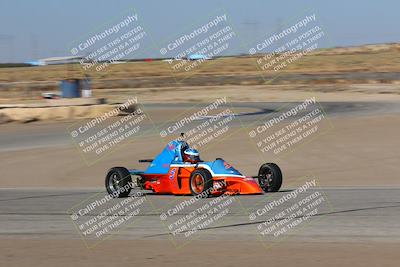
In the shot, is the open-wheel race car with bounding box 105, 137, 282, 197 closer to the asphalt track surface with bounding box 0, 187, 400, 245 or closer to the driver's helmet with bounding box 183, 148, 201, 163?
the driver's helmet with bounding box 183, 148, 201, 163

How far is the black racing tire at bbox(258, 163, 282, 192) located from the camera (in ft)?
49.0

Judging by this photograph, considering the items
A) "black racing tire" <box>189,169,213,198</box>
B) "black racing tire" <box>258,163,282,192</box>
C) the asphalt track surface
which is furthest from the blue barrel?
"black racing tire" <box>189,169,213,198</box>

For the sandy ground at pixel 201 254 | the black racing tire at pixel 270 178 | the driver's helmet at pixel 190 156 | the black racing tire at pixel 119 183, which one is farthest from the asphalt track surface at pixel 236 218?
the driver's helmet at pixel 190 156

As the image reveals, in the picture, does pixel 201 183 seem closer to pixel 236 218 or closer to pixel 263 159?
pixel 236 218

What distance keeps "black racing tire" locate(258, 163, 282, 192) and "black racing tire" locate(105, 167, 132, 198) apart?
7.64ft

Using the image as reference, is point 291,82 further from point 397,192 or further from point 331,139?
point 397,192

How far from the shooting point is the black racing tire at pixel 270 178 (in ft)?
49.0

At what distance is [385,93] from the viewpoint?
52.6 m

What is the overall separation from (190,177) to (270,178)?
1445 millimetres

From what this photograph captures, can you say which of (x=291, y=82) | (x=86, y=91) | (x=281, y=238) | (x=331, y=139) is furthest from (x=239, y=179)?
(x=291, y=82)

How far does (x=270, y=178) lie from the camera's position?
15.0 m

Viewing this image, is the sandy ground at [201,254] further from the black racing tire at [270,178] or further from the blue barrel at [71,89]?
the blue barrel at [71,89]

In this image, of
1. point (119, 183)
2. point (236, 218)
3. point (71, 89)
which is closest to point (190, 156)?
point (119, 183)

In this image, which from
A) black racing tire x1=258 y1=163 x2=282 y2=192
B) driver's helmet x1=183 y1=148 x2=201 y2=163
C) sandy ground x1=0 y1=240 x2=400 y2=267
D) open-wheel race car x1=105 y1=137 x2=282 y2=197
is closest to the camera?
sandy ground x1=0 y1=240 x2=400 y2=267
